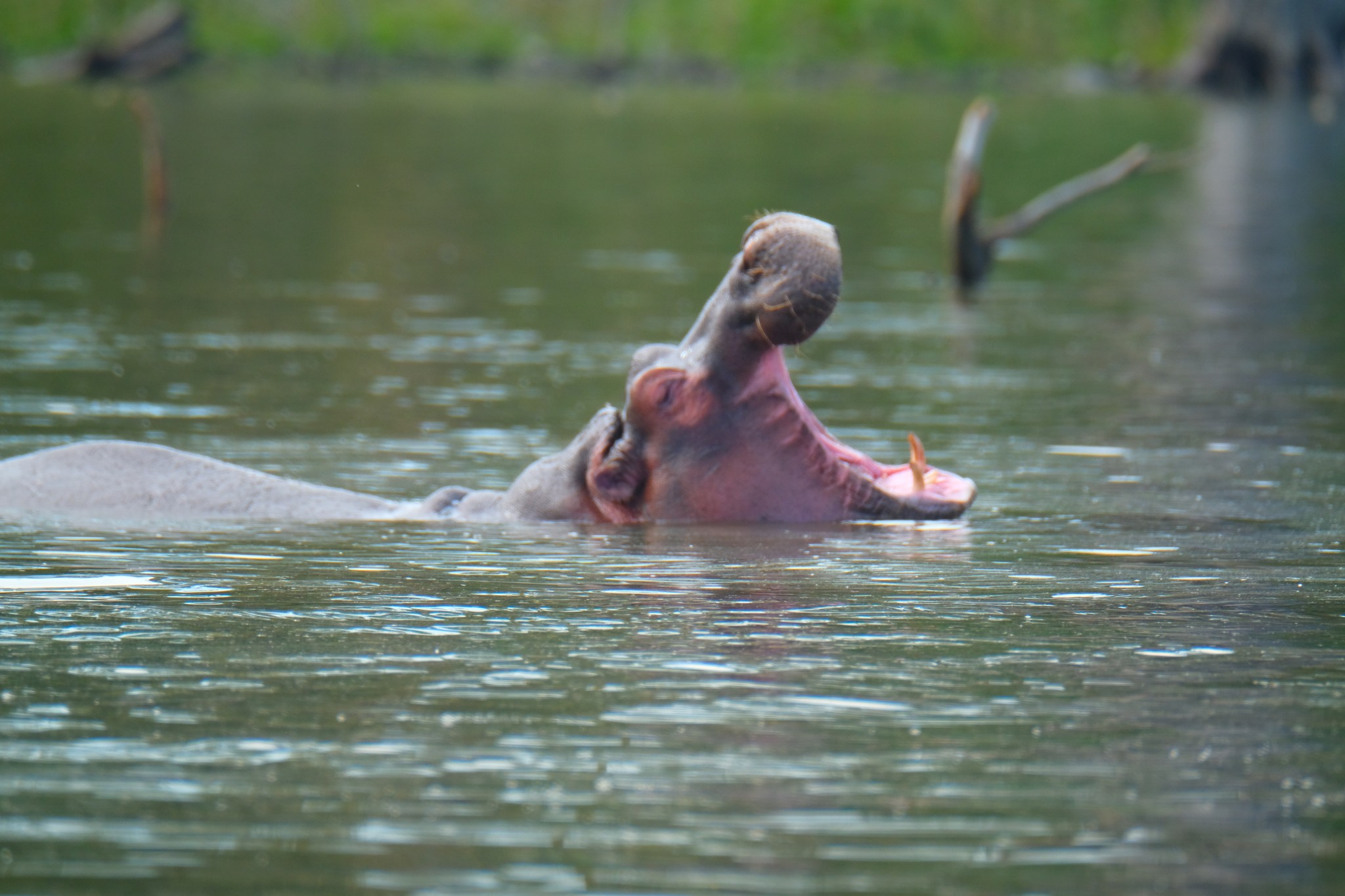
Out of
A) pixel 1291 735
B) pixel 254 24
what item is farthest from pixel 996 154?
pixel 254 24

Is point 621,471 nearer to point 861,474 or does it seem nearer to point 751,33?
point 861,474

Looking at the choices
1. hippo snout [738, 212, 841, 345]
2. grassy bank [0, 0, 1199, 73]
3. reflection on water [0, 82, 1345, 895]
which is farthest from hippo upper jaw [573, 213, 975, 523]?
grassy bank [0, 0, 1199, 73]

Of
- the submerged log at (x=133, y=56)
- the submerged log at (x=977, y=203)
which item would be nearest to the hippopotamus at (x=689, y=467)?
the submerged log at (x=977, y=203)

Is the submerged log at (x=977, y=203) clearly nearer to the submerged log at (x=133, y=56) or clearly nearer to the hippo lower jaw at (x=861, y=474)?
the hippo lower jaw at (x=861, y=474)

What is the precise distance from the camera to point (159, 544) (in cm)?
649

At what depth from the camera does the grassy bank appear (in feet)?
251

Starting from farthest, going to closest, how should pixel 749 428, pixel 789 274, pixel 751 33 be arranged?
pixel 751 33 → pixel 749 428 → pixel 789 274

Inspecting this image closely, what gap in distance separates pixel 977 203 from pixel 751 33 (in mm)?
61314

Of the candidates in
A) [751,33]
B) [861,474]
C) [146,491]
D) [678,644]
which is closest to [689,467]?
[861,474]

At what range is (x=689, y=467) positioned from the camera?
21.0ft

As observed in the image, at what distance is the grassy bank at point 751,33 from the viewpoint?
76.4m

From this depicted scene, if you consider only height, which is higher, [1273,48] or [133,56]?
[133,56]

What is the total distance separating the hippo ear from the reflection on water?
0.47 feet

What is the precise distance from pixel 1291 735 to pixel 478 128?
41284 millimetres
